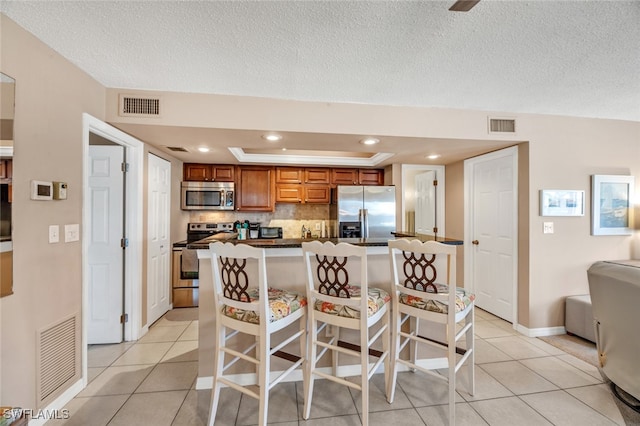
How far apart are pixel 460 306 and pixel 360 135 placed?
1.69 meters

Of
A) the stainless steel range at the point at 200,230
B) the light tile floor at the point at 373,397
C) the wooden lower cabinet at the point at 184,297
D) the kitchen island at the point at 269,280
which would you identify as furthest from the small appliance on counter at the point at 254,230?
the kitchen island at the point at 269,280

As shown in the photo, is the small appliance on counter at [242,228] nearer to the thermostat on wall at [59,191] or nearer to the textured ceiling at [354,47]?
the textured ceiling at [354,47]

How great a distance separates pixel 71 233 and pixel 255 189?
105 inches

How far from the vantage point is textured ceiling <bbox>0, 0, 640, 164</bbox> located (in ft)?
4.70

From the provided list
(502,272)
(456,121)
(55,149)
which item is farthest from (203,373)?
(502,272)

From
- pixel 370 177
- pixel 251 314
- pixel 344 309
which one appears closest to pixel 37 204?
pixel 251 314

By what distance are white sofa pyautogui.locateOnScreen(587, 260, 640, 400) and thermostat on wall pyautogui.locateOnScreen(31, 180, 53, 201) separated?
10.9 ft

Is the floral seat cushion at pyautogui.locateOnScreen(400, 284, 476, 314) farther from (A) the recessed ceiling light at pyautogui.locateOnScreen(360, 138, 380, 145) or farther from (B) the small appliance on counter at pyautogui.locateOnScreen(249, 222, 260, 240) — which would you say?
(B) the small appliance on counter at pyautogui.locateOnScreen(249, 222, 260, 240)

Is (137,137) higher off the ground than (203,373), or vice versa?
(137,137)

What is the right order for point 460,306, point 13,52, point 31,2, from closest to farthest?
1. point 31,2
2. point 13,52
3. point 460,306

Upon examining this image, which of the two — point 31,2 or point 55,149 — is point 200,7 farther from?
point 55,149

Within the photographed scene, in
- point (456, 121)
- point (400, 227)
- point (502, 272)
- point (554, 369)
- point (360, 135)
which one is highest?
point (456, 121)

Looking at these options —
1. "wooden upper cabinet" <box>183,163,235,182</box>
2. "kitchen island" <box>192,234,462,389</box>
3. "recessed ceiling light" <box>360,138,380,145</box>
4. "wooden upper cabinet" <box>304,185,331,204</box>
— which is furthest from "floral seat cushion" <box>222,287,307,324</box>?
"wooden upper cabinet" <box>183,163,235,182</box>

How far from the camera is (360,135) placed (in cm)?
264
